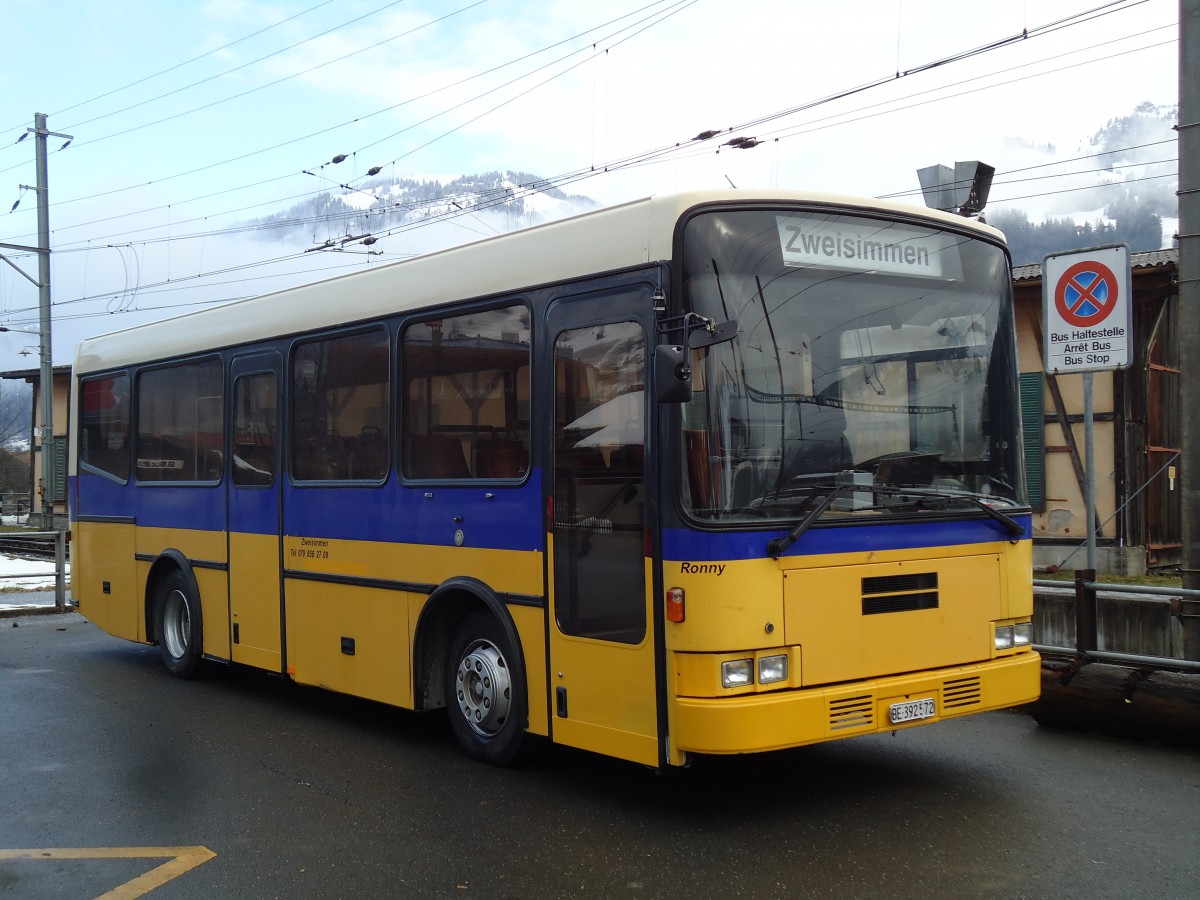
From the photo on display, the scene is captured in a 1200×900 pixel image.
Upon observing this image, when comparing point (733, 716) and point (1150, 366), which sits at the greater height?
point (1150, 366)

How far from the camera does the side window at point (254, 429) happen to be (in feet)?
30.8

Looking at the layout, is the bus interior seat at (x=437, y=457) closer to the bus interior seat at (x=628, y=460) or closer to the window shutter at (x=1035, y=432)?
the bus interior seat at (x=628, y=460)

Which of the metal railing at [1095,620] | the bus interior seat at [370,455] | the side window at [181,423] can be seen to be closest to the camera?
the metal railing at [1095,620]

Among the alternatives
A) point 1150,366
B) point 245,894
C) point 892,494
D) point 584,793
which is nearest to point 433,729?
point 584,793

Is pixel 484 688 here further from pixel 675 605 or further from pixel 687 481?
pixel 687 481

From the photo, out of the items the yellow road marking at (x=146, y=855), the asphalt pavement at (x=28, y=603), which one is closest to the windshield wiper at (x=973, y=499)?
the yellow road marking at (x=146, y=855)

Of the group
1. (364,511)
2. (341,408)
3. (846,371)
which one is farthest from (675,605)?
(341,408)

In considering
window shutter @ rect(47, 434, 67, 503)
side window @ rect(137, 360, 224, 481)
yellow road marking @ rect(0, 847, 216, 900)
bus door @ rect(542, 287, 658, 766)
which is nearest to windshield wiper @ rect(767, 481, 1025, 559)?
bus door @ rect(542, 287, 658, 766)

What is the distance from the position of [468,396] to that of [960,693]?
10.8ft

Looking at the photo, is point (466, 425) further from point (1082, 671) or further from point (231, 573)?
point (1082, 671)

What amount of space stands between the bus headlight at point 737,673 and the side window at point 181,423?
5.86 meters

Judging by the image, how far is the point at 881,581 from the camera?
611cm

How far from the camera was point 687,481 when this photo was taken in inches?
226

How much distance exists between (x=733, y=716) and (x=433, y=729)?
3.59 meters
